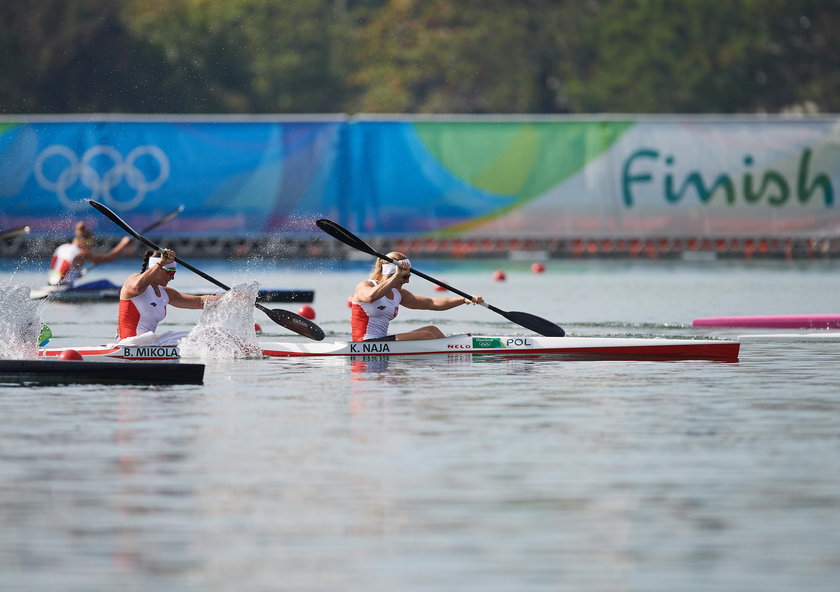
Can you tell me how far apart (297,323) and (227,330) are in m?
1.20

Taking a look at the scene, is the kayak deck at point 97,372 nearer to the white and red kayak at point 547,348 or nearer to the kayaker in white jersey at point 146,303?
the kayaker in white jersey at point 146,303

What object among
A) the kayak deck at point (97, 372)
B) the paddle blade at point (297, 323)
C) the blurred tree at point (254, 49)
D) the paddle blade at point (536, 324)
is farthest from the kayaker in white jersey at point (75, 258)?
the blurred tree at point (254, 49)

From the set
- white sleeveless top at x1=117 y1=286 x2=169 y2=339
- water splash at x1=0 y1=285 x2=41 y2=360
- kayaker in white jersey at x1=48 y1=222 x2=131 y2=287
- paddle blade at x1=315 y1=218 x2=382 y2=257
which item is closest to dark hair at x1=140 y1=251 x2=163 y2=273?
white sleeveless top at x1=117 y1=286 x2=169 y2=339

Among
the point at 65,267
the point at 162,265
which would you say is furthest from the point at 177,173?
the point at 162,265

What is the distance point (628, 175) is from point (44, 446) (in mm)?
29644

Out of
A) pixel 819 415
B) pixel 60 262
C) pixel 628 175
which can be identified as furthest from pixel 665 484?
pixel 628 175

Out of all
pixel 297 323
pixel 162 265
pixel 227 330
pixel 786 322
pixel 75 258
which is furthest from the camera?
pixel 75 258

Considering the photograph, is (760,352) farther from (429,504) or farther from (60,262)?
(60,262)

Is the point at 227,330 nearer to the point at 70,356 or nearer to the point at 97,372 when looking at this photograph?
the point at 70,356

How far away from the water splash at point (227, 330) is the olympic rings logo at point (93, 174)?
21001 mm

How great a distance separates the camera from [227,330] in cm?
2114

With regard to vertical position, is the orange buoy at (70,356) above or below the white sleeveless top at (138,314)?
below

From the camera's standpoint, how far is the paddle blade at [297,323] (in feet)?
72.0

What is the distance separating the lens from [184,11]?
82.6 m
